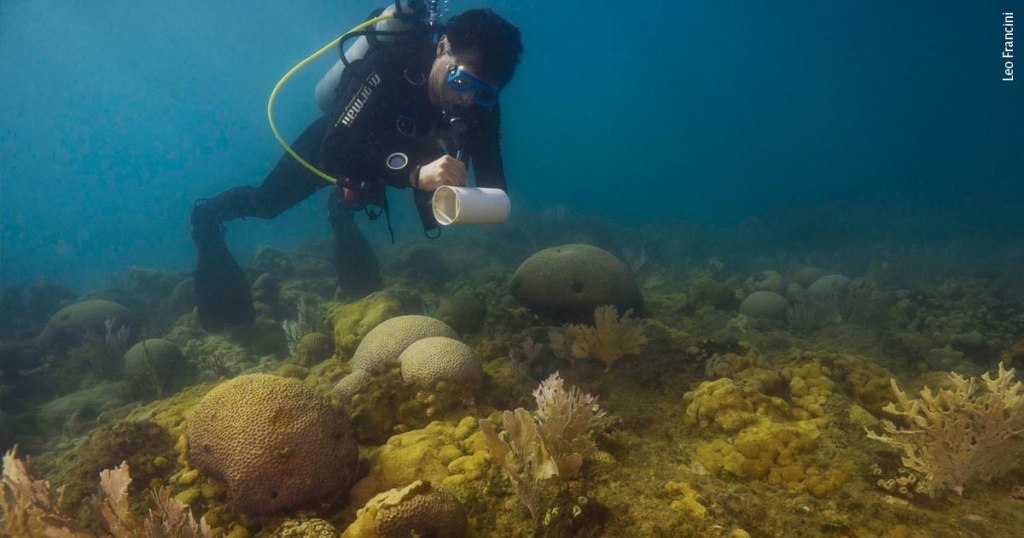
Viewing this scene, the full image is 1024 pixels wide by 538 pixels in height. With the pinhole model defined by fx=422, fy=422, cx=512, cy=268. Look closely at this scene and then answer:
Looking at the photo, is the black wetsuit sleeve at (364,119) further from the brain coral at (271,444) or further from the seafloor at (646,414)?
the brain coral at (271,444)

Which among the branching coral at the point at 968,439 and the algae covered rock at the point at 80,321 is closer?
the branching coral at the point at 968,439

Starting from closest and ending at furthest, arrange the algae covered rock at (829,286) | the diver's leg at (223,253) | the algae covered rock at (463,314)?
the algae covered rock at (463,314), the algae covered rock at (829,286), the diver's leg at (223,253)

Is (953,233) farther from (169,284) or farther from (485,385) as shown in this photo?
(169,284)

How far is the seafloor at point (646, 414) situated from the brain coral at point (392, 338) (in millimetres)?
481

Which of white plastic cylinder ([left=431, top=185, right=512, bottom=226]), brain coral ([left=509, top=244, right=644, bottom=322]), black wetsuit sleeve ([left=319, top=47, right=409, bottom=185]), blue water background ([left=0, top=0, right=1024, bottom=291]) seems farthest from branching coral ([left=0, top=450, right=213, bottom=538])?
blue water background ([left=0, top=0, right=1024, bottom=291])

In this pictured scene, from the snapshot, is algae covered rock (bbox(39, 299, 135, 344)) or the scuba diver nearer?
the scuba diver

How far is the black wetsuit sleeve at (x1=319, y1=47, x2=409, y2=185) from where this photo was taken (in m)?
4.60

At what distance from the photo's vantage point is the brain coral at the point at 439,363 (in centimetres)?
382

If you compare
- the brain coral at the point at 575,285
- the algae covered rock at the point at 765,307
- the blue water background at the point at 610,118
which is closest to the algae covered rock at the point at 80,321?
the brain coral at the point at 575,285

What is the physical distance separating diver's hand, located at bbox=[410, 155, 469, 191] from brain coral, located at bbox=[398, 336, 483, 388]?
1.52 metres

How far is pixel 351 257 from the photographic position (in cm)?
966

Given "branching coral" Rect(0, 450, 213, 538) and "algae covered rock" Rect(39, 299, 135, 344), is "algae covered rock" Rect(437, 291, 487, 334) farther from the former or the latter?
"algae covered rock" Rect(39, 299, 135, 344)

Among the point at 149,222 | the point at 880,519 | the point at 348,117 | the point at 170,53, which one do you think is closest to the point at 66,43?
the point at 170,53

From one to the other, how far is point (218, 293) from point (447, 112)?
6.46 metres
